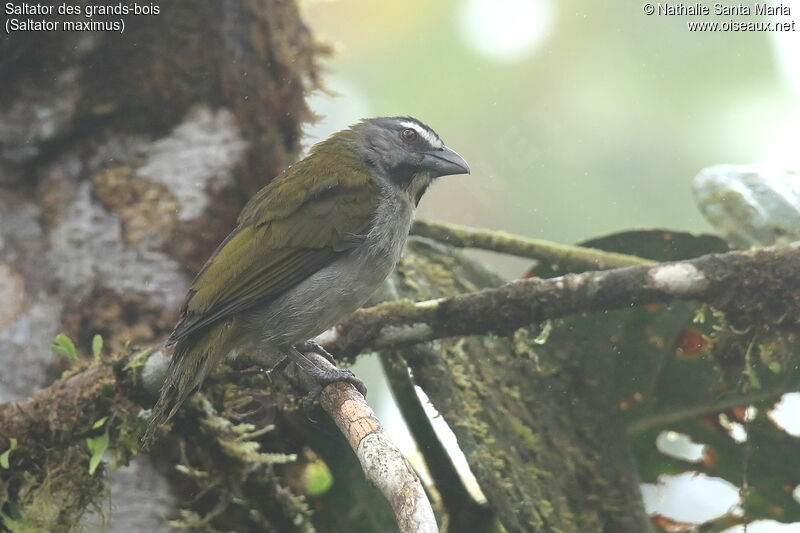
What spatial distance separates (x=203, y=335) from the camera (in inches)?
114

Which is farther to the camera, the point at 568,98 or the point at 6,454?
the point at 568,98

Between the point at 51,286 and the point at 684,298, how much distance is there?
218 cm

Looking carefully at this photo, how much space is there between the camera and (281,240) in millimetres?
3146

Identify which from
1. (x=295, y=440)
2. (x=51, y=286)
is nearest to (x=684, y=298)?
(x=295, y=440)

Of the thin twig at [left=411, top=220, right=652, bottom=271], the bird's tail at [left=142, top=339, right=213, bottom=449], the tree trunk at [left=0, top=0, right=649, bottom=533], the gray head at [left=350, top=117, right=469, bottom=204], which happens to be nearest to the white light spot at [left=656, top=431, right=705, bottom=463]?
the tree trunk at [left=0, top=0, right=649, bottom=533]

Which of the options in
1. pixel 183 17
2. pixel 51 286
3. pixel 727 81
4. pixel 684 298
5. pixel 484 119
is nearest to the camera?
pixel 684 298

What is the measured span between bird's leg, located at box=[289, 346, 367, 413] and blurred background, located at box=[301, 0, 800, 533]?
4.40 m

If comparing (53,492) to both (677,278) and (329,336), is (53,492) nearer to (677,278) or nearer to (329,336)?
(329,336)

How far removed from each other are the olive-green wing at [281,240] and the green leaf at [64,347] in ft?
1.37

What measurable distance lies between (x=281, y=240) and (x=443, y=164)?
770 mm

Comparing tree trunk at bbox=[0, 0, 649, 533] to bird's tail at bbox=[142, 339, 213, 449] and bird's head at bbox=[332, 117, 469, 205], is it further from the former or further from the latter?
bird's head at bbox=[332, 117, 469, 205]

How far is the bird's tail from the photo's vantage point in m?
2.68

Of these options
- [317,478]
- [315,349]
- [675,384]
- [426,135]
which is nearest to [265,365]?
[315,349]

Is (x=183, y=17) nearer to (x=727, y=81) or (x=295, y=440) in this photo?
(x=295, y=440)
